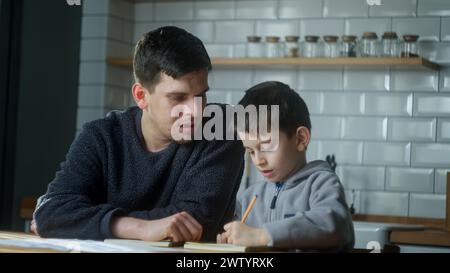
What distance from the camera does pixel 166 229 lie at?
4.00ft

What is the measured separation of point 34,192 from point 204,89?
166 centimetres

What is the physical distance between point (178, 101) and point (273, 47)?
1.56 m

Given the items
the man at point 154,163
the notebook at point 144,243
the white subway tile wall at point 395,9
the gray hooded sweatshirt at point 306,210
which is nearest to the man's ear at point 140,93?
the man at point 154,163

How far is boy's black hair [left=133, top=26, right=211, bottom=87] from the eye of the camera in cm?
138

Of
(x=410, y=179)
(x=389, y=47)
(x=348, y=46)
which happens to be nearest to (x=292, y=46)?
(x=348, y=46)

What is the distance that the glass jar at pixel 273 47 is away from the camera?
2896mm

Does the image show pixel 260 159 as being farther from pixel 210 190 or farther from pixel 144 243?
pixel 144 243

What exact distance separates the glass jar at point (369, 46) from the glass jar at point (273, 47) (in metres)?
0.29

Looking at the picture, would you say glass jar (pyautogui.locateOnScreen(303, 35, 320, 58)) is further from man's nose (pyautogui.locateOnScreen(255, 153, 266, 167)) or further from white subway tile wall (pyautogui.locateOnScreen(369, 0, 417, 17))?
man's nose (pyautogui.locateOnScreen(255, 153, 266, 167))

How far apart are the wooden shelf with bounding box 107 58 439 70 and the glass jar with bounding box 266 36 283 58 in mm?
38

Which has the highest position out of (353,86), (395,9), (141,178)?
(395,9)
